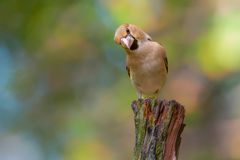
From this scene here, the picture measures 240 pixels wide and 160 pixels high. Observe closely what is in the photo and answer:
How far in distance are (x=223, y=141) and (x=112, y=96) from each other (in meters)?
2.82

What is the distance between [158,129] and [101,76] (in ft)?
25.3

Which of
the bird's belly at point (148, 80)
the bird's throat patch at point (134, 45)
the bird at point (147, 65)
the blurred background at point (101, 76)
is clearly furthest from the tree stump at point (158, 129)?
the blurred background at point (101, 76)

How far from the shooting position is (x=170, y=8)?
27.2 ft

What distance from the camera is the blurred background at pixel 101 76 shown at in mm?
7500

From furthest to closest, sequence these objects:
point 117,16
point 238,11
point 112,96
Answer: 1. point 112,96
2. point 117,16
3. point 238,11

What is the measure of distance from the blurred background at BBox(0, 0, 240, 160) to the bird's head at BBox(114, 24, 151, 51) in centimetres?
220

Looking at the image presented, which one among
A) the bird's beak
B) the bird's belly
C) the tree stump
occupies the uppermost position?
the bird's belly

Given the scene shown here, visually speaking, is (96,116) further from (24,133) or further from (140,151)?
(140,151)

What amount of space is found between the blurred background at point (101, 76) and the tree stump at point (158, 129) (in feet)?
9.80

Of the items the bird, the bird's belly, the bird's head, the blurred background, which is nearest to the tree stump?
the bird's head

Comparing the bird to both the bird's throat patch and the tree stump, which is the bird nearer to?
the bird's throat patch

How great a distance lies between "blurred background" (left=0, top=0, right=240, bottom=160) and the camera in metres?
7.50

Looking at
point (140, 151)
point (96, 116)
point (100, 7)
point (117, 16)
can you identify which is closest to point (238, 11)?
point (117, 16)

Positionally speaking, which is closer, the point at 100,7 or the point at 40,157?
the point at 100,7
